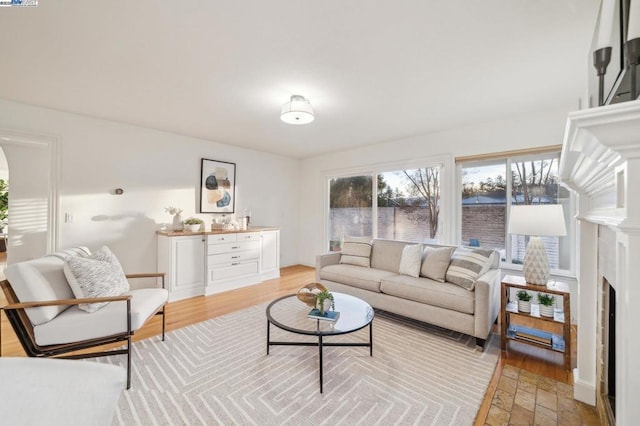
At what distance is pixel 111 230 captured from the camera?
3.66 meters

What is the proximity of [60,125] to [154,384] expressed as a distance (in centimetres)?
333

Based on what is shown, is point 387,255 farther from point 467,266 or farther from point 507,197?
point 507,197

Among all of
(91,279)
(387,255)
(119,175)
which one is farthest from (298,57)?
(119,175)

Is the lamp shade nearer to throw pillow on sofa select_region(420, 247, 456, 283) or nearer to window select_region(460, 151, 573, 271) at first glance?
throw pillow on sofa select_region(420, 247, 456, 283)

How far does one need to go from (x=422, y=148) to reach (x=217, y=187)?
3.49 meters

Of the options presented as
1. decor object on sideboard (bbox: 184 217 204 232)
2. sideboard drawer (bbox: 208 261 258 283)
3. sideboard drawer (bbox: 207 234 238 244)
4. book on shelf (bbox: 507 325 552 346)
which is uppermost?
decor object on sideboard (bbox: 184 217 204 232)

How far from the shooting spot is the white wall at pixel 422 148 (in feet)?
10.5

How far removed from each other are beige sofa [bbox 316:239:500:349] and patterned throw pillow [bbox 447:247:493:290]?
39 mm

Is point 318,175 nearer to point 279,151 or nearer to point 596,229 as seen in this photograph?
point 279,151

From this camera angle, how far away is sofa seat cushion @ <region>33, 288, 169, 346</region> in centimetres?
174

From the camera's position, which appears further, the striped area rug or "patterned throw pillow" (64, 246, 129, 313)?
"patterned throw pillow" (64, 246, 129, 313)

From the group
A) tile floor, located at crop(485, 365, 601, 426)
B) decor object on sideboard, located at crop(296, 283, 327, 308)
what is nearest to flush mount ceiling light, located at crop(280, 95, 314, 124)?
decor object on sideboard, located at crop(296, 283, 327, 308)

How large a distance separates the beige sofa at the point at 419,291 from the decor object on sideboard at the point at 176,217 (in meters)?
2.23

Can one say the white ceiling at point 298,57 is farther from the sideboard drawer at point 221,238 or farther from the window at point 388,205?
the sideboard drawer at point 221,238
